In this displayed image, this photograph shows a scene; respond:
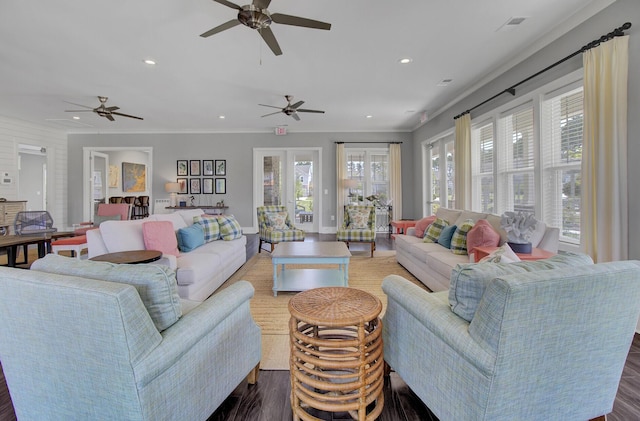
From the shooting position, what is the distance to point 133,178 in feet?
31.8

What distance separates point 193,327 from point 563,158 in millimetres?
3860

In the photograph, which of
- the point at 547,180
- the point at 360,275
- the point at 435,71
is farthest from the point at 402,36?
the point at 360,275

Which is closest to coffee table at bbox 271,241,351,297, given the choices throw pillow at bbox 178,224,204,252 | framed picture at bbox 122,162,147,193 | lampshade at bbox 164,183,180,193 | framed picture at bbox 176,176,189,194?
throw pillow at bbox 178,224,204,252

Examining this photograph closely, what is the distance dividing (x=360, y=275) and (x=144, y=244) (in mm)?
2541

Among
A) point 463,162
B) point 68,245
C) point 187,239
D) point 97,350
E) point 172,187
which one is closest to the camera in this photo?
point 97,350

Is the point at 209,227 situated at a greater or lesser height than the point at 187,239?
greater

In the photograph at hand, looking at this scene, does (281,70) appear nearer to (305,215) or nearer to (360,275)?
(360,275)

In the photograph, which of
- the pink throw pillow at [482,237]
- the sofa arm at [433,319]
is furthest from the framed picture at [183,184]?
the sofa arm at [433,319]

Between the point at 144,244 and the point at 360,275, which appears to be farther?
the point at 360,275

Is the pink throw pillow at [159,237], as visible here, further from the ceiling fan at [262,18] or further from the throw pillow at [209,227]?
the ceiling fan at [262,18]

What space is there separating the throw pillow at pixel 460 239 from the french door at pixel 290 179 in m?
4.75

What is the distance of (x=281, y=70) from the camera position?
407cm

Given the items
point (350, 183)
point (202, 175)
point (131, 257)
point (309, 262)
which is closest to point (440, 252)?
point (309, 262)

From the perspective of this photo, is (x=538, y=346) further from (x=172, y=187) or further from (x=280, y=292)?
(x=172, y=187)
